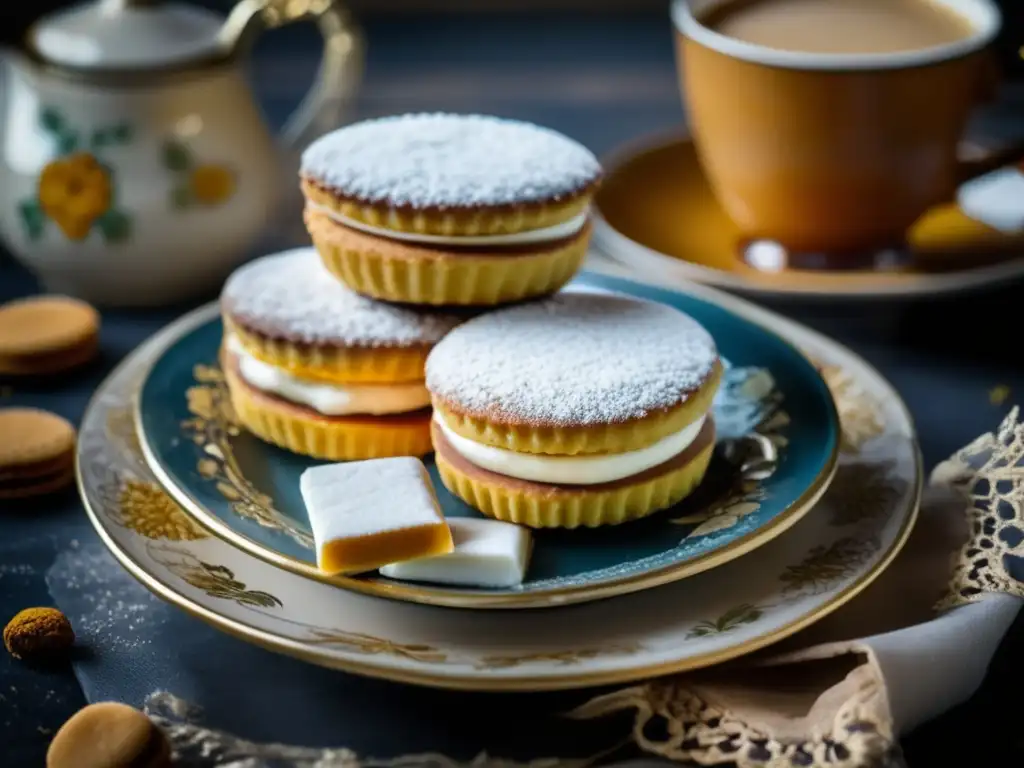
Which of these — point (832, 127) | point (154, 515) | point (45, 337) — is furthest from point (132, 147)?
point (832, 127)

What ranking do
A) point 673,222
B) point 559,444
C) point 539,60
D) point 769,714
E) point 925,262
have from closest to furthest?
point 769,714
point 559,444
point 925,262
point 673,222
point 539,60

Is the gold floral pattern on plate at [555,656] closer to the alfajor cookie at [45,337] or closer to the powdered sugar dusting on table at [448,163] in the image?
the powdered sugar dusting on table at [448,163]

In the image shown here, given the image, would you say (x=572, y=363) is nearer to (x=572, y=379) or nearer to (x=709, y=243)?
(x=572, y=379)

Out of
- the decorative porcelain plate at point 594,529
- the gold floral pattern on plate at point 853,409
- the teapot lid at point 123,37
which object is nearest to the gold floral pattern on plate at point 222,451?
the decorative porcelain plate at point 594,529

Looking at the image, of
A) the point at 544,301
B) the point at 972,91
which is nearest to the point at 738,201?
the point at 972,91

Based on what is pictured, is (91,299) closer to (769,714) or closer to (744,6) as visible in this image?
(744,6)
